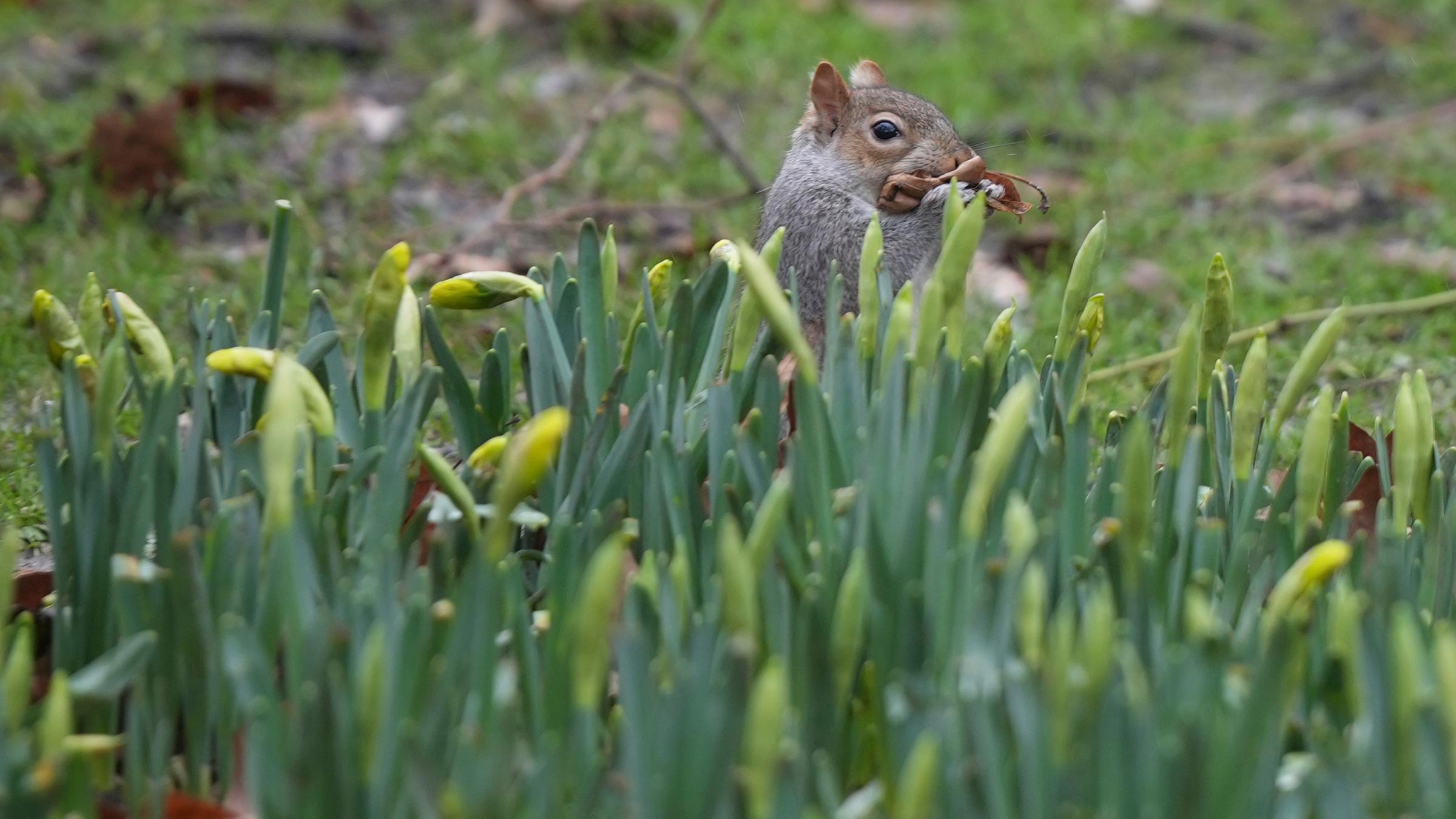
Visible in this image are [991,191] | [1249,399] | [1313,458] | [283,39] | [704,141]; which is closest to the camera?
[1313,458]

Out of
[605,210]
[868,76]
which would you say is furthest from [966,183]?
[605,210]

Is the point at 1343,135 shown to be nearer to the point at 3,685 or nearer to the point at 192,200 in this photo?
the point at 192,200

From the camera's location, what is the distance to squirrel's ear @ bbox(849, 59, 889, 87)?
3787 mm

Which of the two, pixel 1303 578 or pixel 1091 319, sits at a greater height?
pixel 1091 319

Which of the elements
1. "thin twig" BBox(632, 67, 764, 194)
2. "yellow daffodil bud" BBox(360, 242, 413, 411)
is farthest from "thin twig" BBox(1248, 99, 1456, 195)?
"yellow daffodil bud" BBox(360, 242, 413, 411)

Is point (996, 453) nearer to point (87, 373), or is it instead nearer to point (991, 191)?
point (87, 373)

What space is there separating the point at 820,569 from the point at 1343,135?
445 cm

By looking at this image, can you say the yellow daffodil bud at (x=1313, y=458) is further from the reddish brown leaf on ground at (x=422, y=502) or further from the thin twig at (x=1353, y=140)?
the thin twig at (x=1353, y=140)

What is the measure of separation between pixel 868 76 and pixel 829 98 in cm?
30

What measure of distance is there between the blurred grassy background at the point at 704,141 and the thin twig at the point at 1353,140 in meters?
0.02

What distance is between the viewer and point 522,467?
4.93 feet

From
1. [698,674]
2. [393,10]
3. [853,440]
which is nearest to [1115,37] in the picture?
[393,10]

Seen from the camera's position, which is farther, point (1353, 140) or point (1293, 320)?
point (1353, 140)

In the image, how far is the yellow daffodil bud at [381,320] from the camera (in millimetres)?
1865
